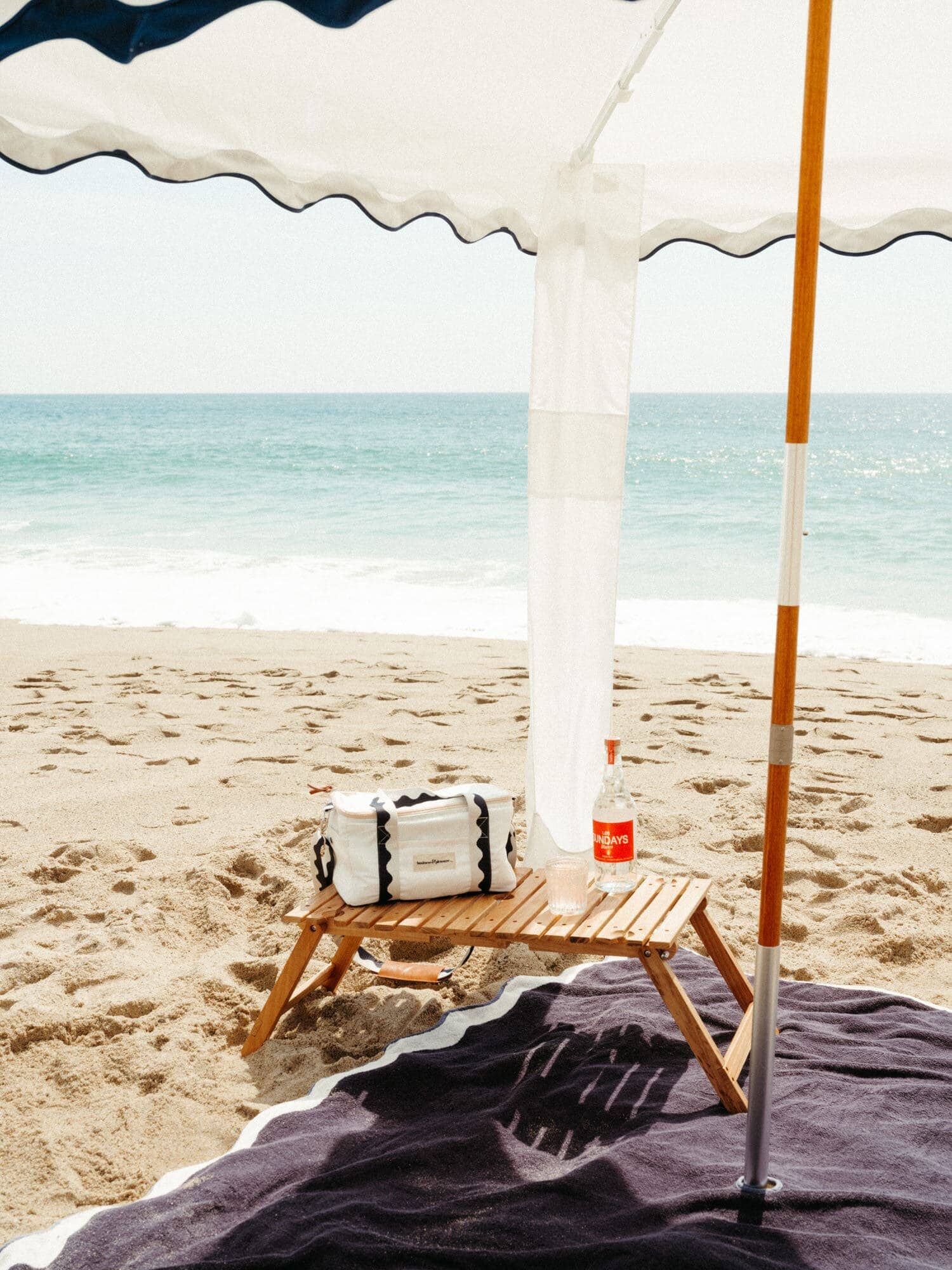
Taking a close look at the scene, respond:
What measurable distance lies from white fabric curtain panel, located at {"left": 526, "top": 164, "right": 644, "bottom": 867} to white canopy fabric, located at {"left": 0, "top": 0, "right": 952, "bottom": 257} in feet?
0.76

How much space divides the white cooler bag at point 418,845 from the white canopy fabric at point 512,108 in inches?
63.4

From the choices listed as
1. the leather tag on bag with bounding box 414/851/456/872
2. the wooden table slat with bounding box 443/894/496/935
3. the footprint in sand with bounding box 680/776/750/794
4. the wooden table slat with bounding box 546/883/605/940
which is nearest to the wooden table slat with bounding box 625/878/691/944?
the wooden table slat with bounding box 546/883/605/940

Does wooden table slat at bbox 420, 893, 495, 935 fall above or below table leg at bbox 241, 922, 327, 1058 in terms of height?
above

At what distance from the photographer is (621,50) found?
244 centimetres

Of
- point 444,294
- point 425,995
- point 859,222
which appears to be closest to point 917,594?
point 859,222

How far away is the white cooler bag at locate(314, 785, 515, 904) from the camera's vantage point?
2.42 m

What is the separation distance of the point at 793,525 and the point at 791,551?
4 centimetres

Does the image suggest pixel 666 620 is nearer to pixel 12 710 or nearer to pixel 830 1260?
pixel 12 710

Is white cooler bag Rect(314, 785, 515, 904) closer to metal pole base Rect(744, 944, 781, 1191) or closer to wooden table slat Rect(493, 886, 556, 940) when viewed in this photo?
wooden table slat Rect(493, 886, 556, 940)

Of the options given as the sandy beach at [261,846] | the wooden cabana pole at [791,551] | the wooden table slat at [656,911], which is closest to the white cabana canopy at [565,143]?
the wooden cabana pole at [791,551]

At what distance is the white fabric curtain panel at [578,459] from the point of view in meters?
2.77

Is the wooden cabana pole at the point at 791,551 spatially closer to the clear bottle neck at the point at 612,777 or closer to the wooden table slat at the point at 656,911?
Answer: the wooden table slat at the point at 656,911

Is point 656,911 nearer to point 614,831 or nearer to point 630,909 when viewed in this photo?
point 630,909

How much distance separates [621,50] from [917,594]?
1017cm
